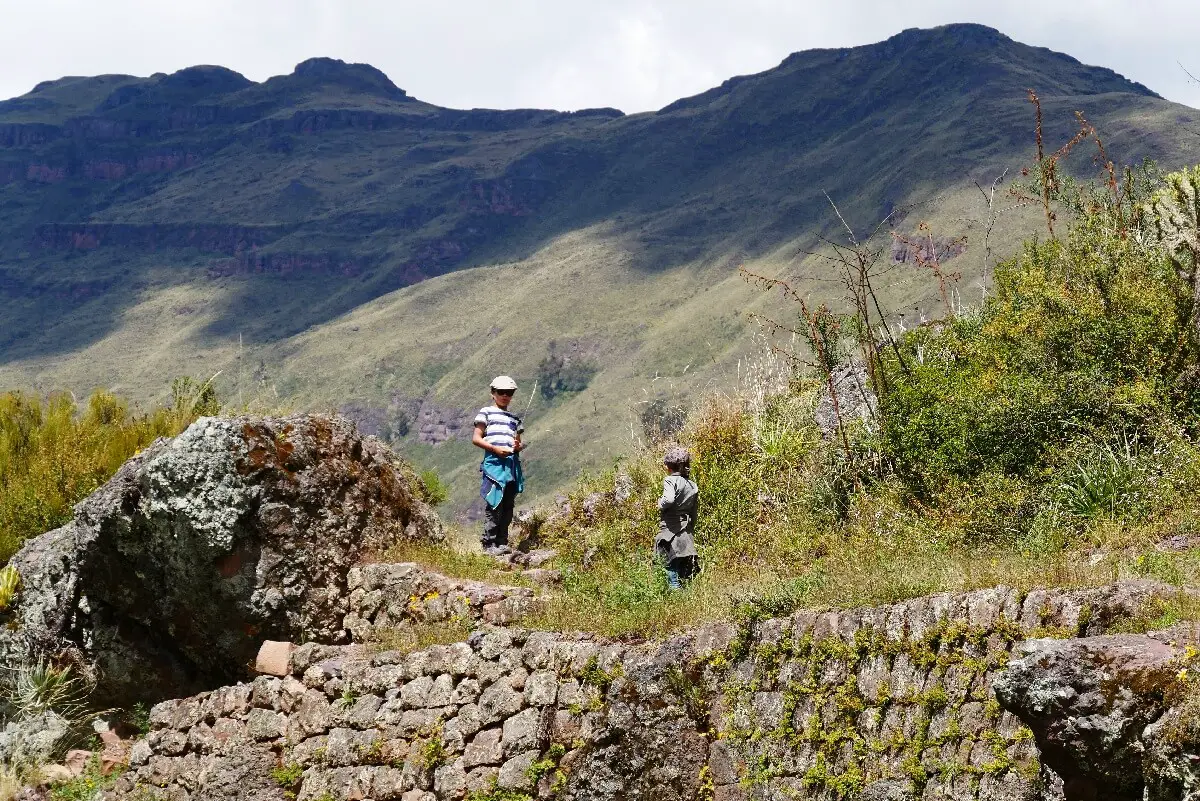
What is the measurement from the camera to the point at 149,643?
407 inches

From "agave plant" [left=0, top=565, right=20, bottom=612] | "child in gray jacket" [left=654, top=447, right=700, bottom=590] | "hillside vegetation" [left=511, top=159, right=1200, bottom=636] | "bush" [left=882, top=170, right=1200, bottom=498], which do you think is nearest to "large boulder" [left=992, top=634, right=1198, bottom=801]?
"hillside vegetation" [left=511, top=159, right=1200, bottom=636]

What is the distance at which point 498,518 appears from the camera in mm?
11094

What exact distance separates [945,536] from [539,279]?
157m

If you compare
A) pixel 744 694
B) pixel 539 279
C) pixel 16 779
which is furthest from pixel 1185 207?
pixel 539 279

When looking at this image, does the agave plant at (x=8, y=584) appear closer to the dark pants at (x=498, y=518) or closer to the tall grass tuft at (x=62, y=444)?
the tall grass tuft at (x=62, y=444)

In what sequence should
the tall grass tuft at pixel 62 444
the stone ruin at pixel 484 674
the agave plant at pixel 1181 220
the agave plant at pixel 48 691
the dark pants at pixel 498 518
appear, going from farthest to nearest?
the tall grass tuft at pixel 62 444 → the dark pants at pixel 498 518 → the agave plant at pixel 48 691 → the agave plant at pixel 1181 220 → the stone ruin at pixel 484 674

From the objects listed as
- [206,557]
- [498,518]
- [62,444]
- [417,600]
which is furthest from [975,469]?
[62,444]

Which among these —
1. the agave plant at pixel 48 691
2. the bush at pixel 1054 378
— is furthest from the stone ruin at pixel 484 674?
the bush at pixel 1054 378

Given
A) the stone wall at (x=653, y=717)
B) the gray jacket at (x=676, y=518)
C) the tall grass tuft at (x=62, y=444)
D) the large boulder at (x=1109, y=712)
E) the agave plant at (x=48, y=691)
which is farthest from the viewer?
the tall grass tuft at (x=62, y=444)

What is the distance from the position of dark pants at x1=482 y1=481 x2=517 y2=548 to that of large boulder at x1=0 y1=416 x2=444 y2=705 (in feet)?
2.64

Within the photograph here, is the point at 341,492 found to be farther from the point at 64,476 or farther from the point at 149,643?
the point at 64,476

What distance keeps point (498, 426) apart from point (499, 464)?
39 centimetres

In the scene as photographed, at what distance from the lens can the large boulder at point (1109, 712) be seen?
498 cm

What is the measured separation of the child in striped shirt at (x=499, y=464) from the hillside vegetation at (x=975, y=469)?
884mm
